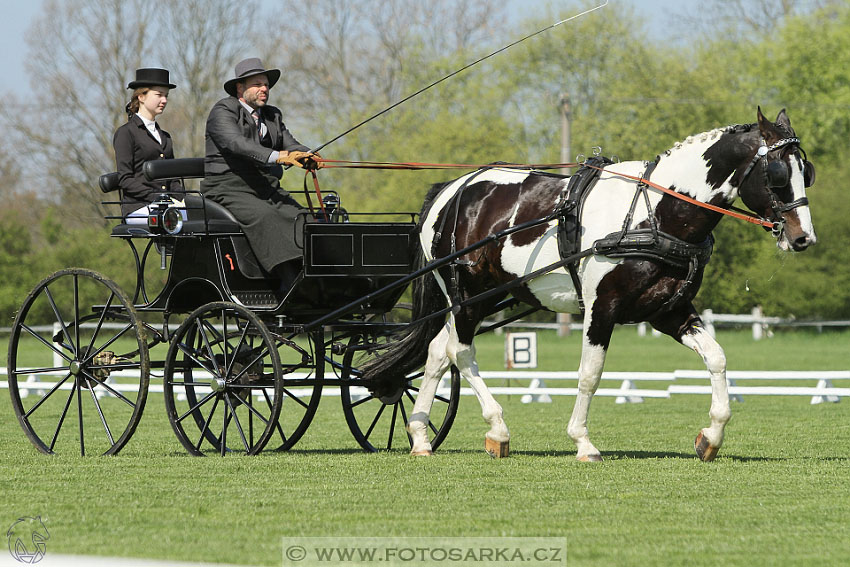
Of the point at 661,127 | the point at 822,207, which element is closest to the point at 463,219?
the point at 822,207

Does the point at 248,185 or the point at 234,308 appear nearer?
the point at 234,308

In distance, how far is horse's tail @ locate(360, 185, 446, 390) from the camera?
9125 mm

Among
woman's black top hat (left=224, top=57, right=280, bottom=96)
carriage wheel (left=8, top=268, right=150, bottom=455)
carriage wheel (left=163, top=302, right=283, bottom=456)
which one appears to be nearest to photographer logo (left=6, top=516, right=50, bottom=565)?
carriage wheel (left=163, top=302, right=283, bottom=456)

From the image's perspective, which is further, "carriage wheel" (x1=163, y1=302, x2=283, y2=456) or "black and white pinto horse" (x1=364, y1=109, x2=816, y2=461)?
"carriage wheel" (x1=163, y1=302, x2=283, y2=456)

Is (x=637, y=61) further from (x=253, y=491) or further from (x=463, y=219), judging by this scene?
(x=253, y=491)

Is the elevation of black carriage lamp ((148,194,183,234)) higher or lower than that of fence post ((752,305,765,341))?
higher

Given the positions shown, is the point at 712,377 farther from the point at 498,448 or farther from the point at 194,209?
the point at 194,209

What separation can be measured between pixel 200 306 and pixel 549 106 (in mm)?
32704

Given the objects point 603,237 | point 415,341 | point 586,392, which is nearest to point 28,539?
point 586,392

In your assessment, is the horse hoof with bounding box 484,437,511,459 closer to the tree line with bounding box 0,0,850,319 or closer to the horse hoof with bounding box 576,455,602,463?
the horse hoof with bounding box 576,455,602,463

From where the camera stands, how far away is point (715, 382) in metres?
8.09

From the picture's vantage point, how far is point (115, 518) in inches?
233

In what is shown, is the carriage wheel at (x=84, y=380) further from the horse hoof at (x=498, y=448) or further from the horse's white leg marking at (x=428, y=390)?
the horse hoof at (x=498, y=448)

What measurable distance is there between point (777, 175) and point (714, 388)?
1.42 metres
